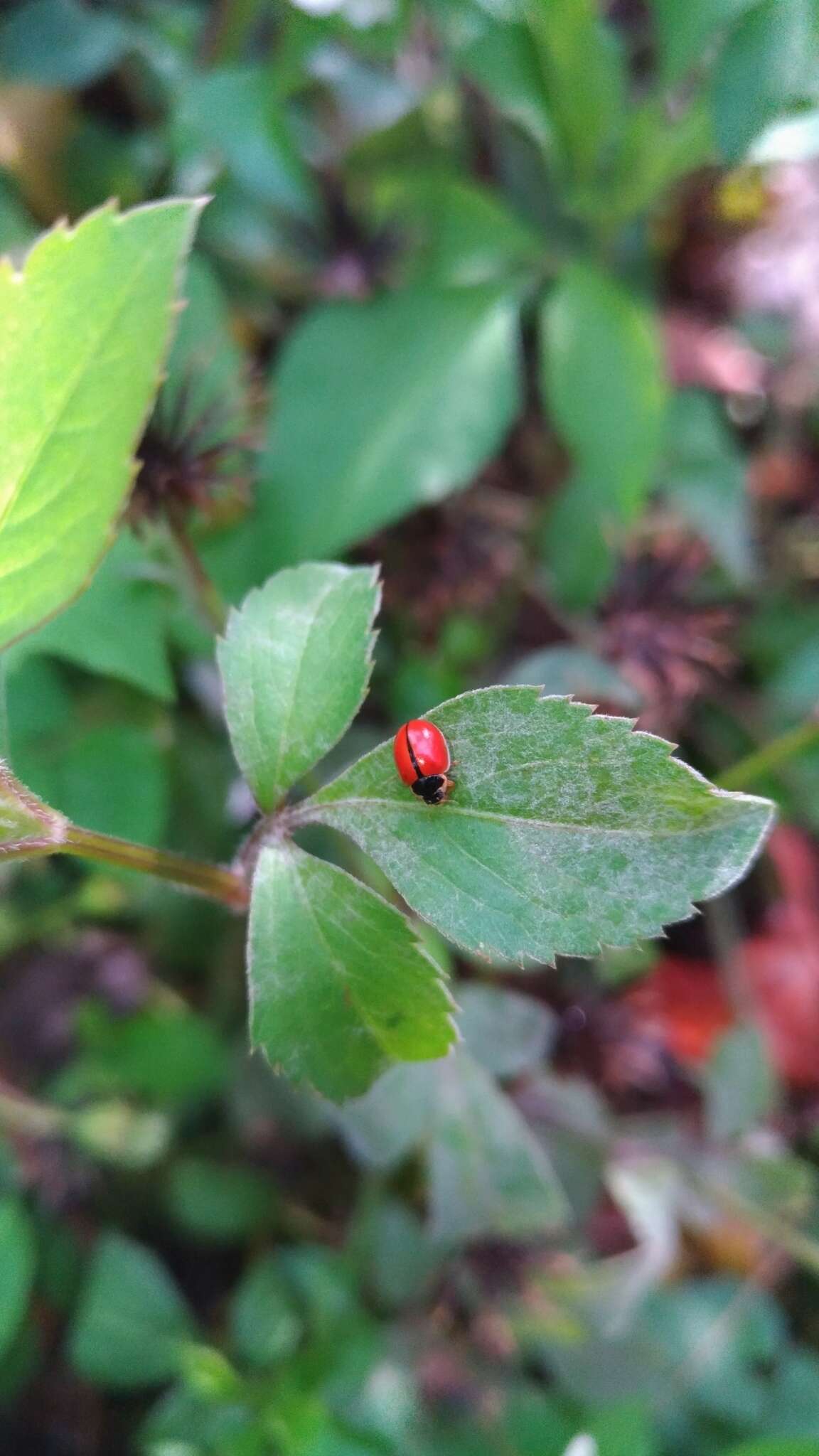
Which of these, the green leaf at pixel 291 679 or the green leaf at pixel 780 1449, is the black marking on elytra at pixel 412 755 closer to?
the green leaf at pixel 291 679

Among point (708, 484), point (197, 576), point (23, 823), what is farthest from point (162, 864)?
point (708, 484)

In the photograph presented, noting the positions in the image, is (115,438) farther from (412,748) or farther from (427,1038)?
(427,1038)

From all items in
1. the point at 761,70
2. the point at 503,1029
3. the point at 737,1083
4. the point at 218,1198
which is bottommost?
the point at 737,1083

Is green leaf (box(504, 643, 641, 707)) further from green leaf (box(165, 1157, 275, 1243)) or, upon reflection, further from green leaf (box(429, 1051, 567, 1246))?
green leaf (box(165, 1157, 275, 1243))

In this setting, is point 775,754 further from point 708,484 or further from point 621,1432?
point 621,1432

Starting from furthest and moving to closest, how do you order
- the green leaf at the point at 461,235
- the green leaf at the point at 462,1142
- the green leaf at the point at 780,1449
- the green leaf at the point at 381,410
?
the green leaf at the point at 461,235, the green leaf at the point at 381,410, the green leaf at the point at 462,1142, the green leaf at the point at 780,1449

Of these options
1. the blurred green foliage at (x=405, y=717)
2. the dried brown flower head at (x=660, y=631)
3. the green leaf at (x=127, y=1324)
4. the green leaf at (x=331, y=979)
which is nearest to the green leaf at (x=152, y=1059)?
the blurred green foliage at (x=405, y=717)
